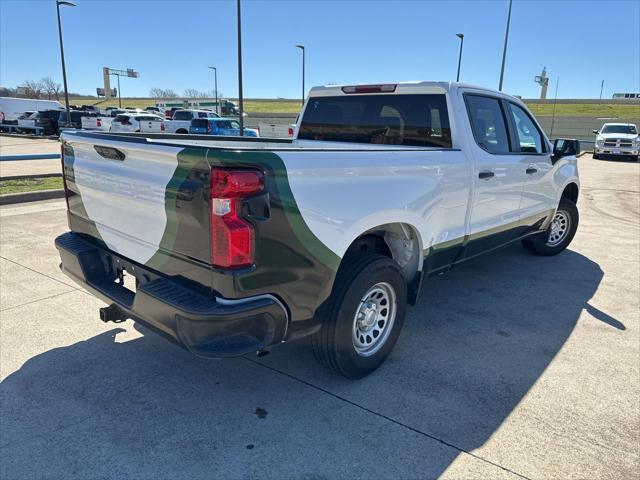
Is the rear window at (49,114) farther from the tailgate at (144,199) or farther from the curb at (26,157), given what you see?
the tailgate at (144,199)

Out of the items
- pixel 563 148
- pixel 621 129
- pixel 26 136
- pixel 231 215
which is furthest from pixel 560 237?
pixel 26 136

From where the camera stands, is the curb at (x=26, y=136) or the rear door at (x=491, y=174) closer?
the rear door at (x=491, y=174)

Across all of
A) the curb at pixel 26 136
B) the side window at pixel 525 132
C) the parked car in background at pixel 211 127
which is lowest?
the curb at pixel 26 136

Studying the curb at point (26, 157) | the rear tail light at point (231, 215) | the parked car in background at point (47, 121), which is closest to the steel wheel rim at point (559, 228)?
the rear tail light at point (231, 215)

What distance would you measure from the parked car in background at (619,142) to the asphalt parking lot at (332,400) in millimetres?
22616

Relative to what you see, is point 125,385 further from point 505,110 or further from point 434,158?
point 505,110

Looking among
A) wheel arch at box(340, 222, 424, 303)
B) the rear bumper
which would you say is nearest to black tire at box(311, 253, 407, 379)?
wheel arch at box(340, 222, 424, 303)

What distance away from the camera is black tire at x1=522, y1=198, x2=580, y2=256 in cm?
638

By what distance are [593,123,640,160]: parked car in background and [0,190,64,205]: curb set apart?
24699mm

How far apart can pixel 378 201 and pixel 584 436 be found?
1833 millimetres

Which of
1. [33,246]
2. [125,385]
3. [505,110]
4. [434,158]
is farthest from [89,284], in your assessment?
[505,110]

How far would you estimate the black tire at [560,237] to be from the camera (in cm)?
638

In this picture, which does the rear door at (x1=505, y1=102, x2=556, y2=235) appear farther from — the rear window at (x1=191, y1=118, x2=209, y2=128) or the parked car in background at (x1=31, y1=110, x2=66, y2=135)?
the parked car in background at (x1=31, y1=110, x2=66, y2=135)

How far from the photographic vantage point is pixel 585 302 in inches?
193
